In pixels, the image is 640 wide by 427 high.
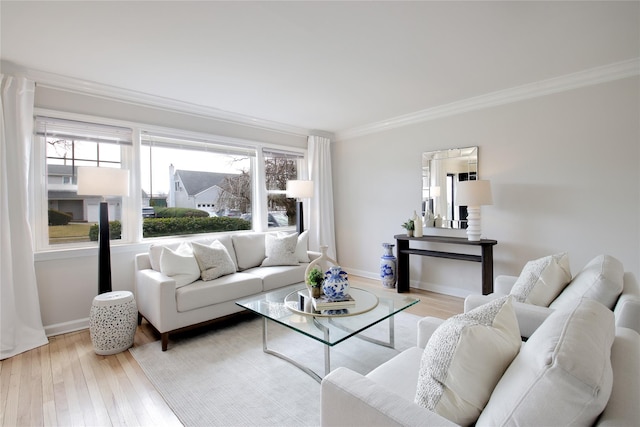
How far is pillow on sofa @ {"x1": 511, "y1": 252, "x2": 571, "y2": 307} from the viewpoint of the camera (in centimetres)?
190

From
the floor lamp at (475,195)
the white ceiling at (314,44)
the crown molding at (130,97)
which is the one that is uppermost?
the white ceiling at (314,44)

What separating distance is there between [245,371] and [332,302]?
2.69 feet

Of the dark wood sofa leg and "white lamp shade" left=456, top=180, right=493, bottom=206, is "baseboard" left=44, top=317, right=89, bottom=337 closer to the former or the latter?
the dark wood sofa leg

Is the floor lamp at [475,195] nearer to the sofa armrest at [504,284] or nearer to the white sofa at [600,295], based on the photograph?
the sofa armrest at [504,284]

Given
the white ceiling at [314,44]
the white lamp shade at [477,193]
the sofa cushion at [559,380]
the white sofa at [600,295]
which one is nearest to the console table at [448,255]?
the white lamp shade at [477,193]

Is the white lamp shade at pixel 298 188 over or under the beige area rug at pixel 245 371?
over

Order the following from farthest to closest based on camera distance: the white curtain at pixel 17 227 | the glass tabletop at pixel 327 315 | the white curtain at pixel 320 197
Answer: the white curtain at pixel 320 197
the white curtain at pixel 17 227
the glass tabletop at pixel 327 315

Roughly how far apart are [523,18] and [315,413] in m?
2.95

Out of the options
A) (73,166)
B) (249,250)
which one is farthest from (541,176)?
(73,166)

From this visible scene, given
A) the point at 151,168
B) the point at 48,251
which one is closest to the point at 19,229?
the point at 48,251

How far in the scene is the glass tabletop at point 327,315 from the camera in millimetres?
2010

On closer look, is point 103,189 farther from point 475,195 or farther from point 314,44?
point 475,195

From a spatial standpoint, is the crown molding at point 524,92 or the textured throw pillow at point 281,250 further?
the textured throw pillow at point 281,250

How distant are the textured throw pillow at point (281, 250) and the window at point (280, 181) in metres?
1.03
